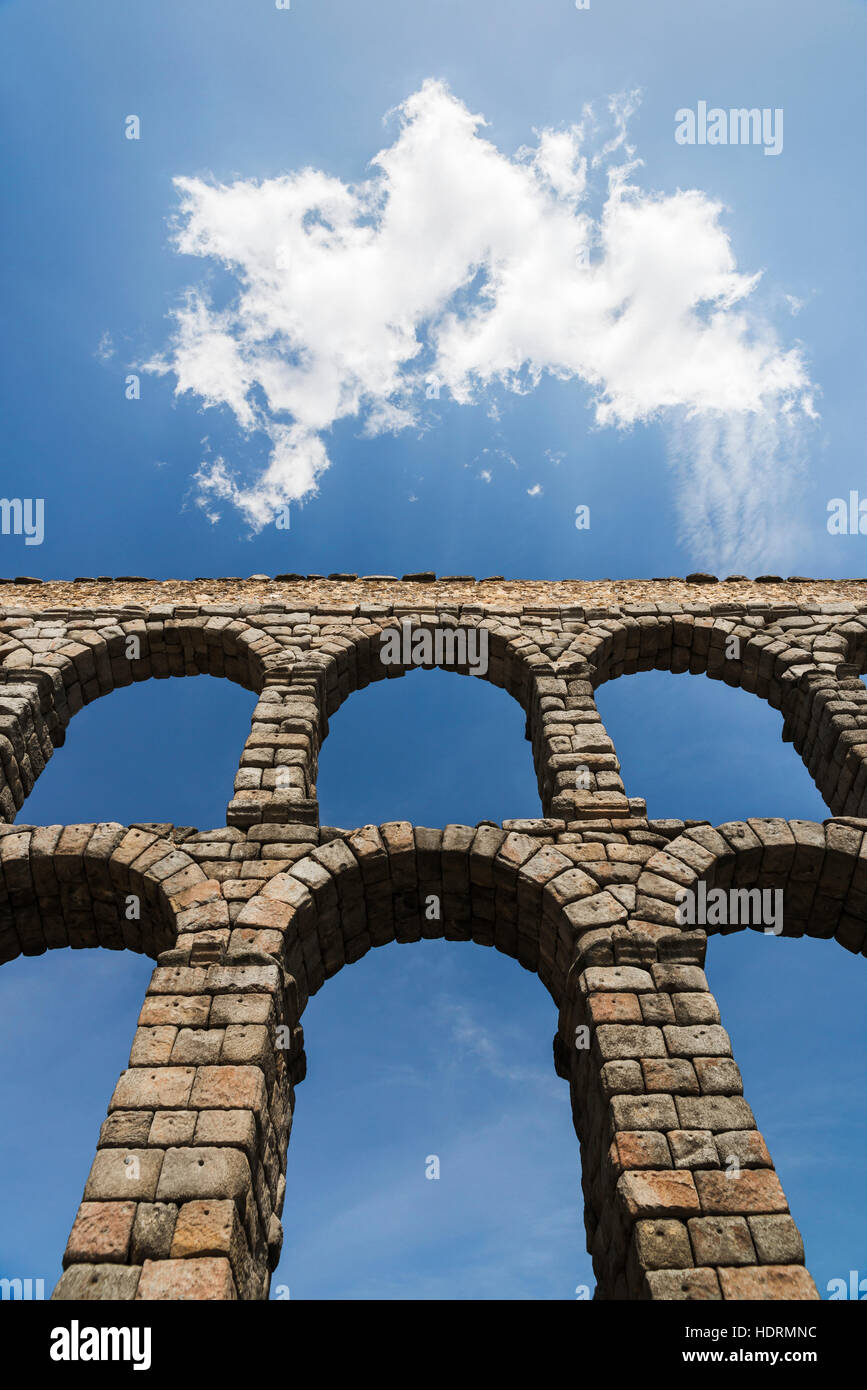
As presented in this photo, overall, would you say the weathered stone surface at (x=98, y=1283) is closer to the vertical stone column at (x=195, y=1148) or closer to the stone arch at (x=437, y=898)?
the vertical stone column at (x=195, y=1148)

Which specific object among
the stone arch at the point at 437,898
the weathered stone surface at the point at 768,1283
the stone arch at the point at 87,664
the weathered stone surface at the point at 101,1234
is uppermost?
the stone arch at the point at 87,664

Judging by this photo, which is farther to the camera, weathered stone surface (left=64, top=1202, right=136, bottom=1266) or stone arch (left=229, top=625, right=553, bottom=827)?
stone arch (left=229, top=625, right=553, bottom=827)

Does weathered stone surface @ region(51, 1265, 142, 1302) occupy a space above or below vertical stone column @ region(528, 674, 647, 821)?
below

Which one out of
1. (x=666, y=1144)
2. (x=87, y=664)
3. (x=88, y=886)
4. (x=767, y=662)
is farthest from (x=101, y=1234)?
(x=767, y=662)

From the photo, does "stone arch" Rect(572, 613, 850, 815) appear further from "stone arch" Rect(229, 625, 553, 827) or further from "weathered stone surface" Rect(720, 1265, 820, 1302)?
"weathered stone surface" Rect(720, 1265, 820, 1302)

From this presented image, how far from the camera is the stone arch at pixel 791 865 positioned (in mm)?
8516

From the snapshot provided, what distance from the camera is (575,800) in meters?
9.27

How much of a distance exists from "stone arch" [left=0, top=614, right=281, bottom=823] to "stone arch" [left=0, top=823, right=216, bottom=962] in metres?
1.56

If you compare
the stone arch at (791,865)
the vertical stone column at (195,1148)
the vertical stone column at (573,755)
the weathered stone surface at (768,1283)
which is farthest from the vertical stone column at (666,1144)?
the vertical stone column at (195,1148)

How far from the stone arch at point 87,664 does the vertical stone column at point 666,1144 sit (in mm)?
6401

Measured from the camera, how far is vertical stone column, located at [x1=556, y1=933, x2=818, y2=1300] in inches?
221

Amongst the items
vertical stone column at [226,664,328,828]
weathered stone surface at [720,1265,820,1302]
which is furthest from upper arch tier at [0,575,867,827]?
weathered stone surface at [720,1265,820,1302]
